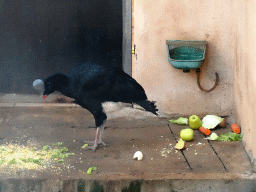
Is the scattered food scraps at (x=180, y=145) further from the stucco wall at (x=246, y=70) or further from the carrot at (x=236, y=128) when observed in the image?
the carrot at (x=236, y=128)

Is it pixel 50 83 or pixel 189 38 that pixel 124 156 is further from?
pixel 189 38

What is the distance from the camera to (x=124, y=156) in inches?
193

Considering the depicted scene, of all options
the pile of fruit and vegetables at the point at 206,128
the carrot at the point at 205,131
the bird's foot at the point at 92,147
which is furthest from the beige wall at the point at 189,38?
the bird's foot at the point at 92,147

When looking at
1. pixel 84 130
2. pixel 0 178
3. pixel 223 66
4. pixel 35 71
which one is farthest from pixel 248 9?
pixel 35 71

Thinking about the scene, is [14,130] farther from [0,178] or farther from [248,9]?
[248,9]

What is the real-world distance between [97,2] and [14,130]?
2.61 metres

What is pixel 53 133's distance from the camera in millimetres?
5699

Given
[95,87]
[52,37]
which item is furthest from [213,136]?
[52,37]

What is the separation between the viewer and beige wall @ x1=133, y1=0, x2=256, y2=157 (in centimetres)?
604

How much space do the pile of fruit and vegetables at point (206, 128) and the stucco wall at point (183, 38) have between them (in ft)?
1.26

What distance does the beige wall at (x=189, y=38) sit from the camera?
604 centimetres

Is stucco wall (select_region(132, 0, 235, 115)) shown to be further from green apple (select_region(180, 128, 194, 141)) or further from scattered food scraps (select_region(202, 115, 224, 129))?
green apple (select_region(180, 128, 194, 141))

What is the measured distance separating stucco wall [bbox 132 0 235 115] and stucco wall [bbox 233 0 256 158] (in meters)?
0.24

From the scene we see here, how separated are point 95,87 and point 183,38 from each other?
1846 mm
